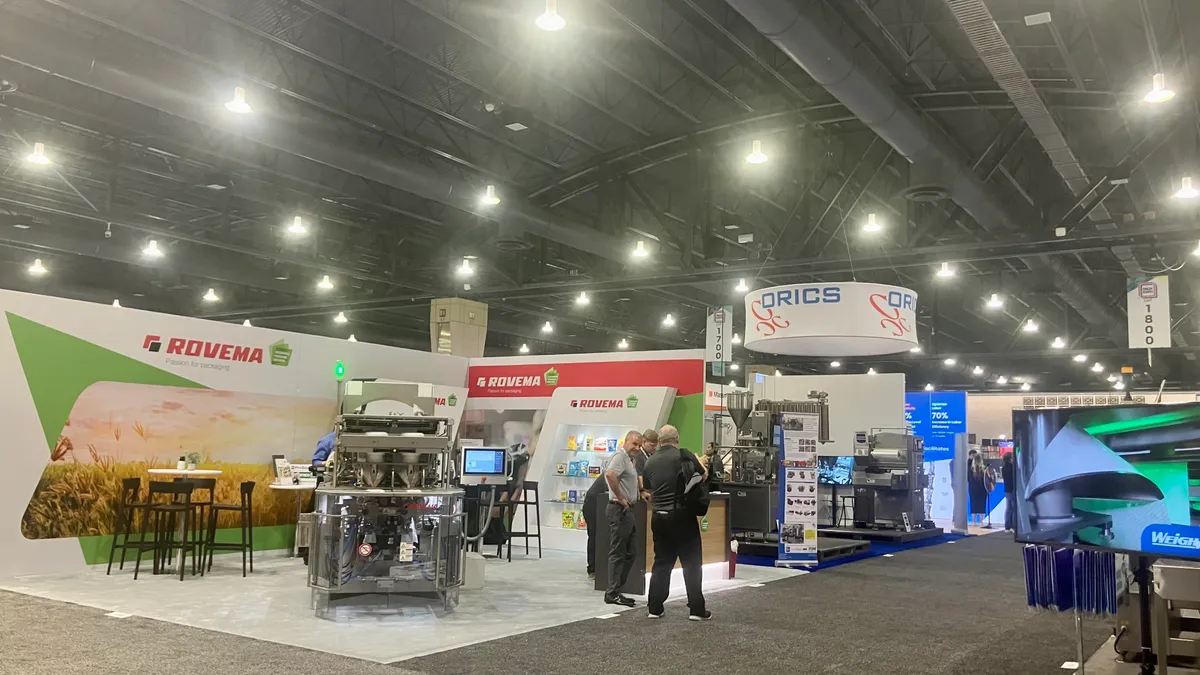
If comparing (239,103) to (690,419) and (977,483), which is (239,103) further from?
(977,483)

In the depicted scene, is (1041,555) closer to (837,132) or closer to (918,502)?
(837,132)

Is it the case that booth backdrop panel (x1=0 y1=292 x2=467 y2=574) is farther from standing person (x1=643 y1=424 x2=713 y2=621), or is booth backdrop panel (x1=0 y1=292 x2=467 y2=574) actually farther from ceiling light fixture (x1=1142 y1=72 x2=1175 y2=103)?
ceiling light fixture (x1=1142 y1=72 x2=1175 y2=103)

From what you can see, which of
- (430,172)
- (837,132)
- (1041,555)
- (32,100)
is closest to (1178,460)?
(1041,555)

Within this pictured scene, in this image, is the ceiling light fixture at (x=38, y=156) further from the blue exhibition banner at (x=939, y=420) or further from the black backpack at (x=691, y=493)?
the blue exhibition banner at (x=939, y=420)

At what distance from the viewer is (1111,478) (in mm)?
Result: 3918

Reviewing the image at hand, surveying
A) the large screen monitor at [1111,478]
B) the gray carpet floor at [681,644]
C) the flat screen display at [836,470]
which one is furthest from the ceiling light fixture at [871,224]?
the large screen monitor at [1111,478]

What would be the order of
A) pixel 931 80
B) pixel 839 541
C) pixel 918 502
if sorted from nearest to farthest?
pixel 931 80
pixel 839 541
pixel 918 502

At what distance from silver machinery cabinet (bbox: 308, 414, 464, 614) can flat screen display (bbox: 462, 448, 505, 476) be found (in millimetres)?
3254

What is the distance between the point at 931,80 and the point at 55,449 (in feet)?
29.3

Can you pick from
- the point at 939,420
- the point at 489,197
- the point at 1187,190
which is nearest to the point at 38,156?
the point at 489,197

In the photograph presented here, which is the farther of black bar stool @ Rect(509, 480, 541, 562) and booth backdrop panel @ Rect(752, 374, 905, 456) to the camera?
booth backdrop panel @ Rect(752, 374, 905, 456)

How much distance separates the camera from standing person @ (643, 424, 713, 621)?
6.38 meters

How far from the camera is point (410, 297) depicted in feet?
47.2

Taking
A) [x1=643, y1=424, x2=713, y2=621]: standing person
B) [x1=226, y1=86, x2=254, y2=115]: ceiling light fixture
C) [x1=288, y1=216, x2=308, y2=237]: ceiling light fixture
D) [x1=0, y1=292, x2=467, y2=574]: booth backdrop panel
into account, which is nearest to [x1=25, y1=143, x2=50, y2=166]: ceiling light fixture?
[x1=0, y1=292, x2=467, y2=574]: booth backdrop panel
